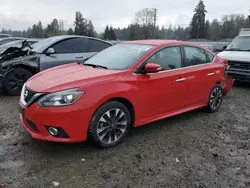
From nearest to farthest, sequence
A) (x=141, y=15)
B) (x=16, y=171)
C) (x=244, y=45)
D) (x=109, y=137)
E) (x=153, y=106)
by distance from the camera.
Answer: (x=16, y=171), (x=109, y=137), (x=153, y=106), (x=244, y=45), (x=141, y=15)

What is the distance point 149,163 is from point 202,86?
92.6 inches

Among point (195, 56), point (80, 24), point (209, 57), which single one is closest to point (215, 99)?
point (209, 57)

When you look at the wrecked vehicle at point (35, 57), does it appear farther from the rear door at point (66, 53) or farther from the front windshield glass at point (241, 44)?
the front windshield glass at point (241, 44)

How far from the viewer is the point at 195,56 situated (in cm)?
515

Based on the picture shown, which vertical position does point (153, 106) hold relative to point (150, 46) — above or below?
below

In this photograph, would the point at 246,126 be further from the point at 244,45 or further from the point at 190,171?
the point at 244,45

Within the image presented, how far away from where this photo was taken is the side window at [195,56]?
16.2 ft

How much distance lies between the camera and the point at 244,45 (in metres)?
9.14

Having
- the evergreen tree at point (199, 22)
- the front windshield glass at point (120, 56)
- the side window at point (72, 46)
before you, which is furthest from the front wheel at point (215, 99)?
the evergreen tree at point (199, 22)

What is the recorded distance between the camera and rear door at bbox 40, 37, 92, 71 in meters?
6.78

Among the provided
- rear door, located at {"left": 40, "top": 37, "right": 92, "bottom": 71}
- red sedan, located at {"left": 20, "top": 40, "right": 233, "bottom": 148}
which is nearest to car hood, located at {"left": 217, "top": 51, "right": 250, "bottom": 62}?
red sedan, located at {"left": 20, "top": 40, "right": 233, "bottom": 148}

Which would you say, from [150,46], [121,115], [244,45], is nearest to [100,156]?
[121,115]

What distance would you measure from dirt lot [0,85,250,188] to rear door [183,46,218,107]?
23.5 inches

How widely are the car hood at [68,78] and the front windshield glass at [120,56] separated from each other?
0.94 feet
